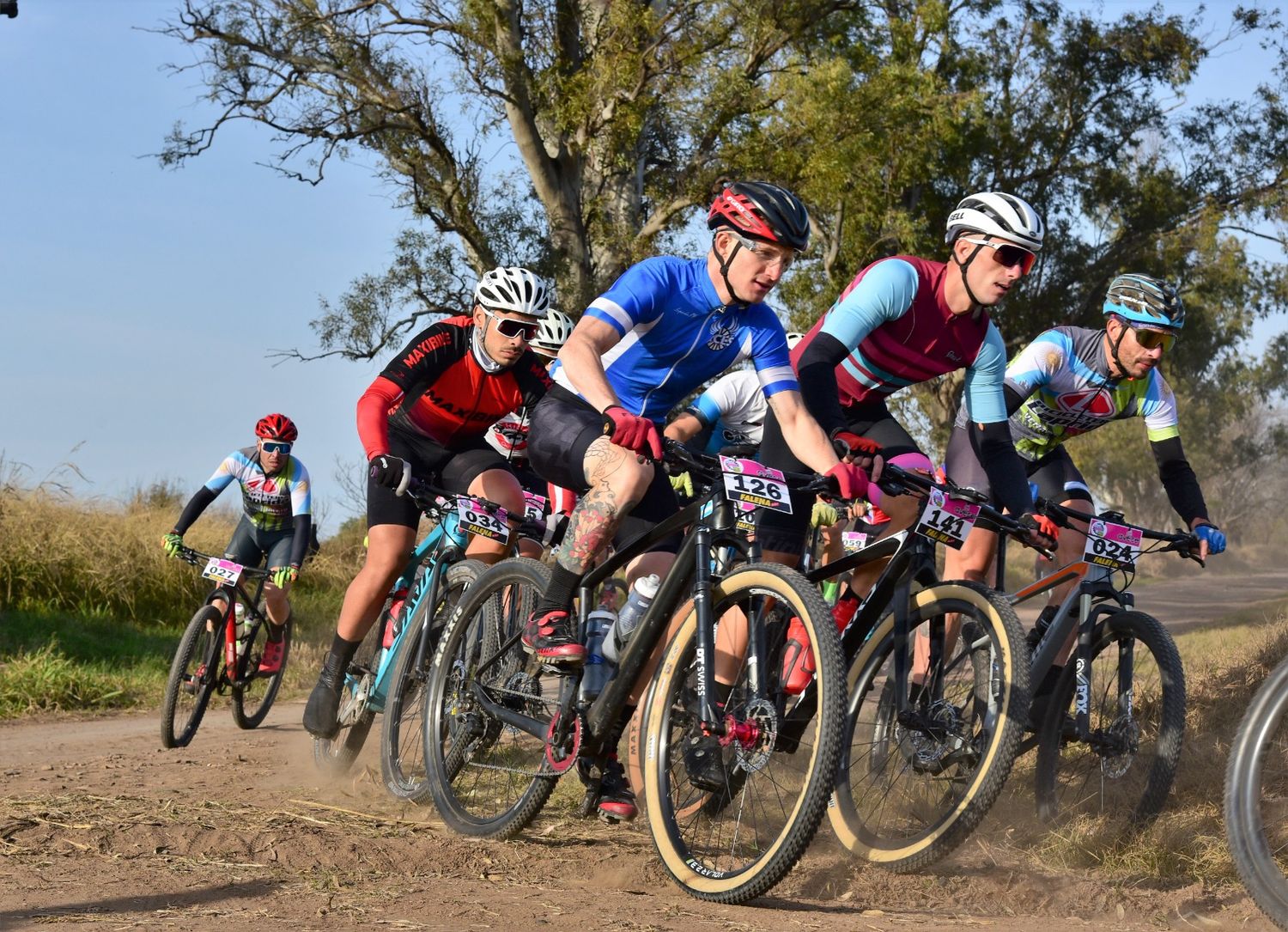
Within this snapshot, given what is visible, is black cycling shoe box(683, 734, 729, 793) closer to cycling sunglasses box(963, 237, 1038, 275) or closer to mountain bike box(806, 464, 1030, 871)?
→ mountain bike box(806, 464, 1030, 871)

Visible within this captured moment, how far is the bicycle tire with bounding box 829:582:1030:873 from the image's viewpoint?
4406mm

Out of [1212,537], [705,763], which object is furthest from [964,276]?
[705,763]

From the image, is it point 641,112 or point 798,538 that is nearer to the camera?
point 798,538

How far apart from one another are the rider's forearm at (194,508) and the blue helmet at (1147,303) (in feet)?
21.1

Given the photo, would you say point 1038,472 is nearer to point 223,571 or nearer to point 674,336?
point 674,336

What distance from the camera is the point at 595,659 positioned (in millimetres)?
4922

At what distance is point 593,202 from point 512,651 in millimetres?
15166

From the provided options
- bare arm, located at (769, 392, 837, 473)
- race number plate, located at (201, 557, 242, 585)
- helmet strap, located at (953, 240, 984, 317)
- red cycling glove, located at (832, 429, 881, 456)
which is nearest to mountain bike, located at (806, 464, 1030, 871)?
red cycling glove, located at (832, 429, 881, 456)

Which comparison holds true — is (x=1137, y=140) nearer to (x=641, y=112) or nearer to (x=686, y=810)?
(x=641, y=112)

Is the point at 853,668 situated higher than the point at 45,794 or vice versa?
the point at 853,668

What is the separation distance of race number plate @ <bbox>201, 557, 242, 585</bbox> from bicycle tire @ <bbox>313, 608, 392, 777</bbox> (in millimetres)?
2774

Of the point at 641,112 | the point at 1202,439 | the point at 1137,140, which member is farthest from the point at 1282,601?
the point at 1202,439

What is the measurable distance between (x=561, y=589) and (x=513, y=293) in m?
1.98

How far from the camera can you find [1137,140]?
27.1m
